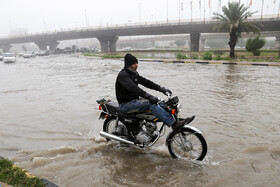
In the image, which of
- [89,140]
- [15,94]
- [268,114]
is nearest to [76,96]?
[15,94]

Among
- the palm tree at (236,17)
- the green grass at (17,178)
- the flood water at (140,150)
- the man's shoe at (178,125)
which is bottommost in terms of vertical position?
the flood water at (140,150)

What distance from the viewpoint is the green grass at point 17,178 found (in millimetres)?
3238

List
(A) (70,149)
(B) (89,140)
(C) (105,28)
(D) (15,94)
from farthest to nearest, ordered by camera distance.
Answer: (C) (105,28) < (D) (15,94) < (B) (89,140) < (A) (70,149)

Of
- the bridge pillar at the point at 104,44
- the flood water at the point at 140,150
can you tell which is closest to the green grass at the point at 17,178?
the flood water at the point at 140,150

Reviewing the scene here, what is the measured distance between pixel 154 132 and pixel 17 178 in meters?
2.41

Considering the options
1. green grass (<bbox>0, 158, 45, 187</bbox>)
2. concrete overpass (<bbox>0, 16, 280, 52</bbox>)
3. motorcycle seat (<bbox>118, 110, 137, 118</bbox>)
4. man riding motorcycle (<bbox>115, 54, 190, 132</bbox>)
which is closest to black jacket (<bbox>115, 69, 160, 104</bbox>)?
man riding motorcycle (<bbox>115, 54, 190, 132</bbox>)

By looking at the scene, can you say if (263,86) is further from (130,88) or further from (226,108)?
(130,88)

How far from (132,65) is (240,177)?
A: 2.73 meters

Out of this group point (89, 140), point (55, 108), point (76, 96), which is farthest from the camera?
point (76, 96)

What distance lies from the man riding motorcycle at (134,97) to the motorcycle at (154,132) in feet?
0.39

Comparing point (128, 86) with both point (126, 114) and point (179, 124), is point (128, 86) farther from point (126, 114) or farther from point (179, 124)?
point (179, 124)

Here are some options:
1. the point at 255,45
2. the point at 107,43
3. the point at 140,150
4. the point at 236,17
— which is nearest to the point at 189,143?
the point at 140,150

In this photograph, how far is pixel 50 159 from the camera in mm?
4523

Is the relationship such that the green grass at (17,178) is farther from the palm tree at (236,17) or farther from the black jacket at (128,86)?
the palm tree at (236,17)
